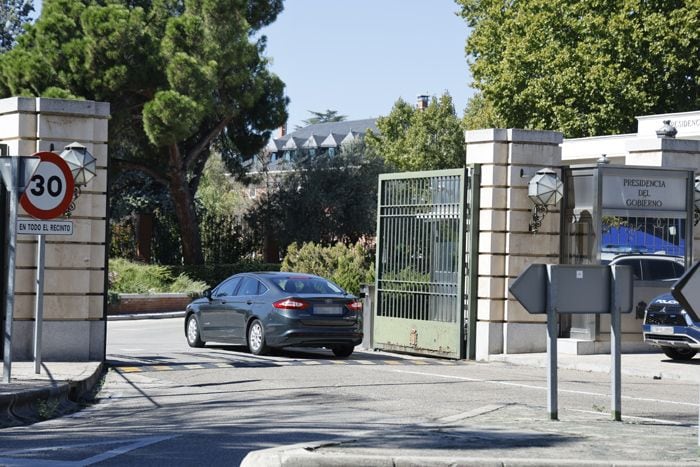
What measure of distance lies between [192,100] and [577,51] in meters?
14.7

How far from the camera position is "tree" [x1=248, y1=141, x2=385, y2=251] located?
49406 mm

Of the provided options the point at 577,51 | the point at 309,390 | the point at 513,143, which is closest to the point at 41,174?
the point at 309,390

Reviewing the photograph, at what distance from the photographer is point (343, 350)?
798 inches

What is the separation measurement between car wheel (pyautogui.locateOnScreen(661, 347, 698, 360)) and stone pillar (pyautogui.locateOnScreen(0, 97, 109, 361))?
361 inches

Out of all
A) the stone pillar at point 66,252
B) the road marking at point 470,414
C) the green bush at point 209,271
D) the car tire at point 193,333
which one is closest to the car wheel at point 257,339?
the car tire at point 193,333

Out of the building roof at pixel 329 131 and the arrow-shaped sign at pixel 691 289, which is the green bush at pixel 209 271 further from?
→ the building roof at pixel 329 131

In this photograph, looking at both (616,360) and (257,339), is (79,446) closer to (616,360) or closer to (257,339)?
(616,360)

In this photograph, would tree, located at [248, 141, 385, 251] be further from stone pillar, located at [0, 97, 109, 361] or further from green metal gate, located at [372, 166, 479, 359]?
stone pillar, located at [0, 97, 109, 361]

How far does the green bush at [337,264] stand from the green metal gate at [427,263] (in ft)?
31.3

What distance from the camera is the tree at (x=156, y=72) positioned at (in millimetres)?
40812

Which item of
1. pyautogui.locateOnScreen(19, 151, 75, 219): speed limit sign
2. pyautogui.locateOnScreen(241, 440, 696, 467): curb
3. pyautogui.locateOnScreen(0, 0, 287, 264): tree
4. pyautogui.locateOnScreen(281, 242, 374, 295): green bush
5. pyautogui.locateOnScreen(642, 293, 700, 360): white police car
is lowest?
pyautogui.locateOnScreen(241, 440, 696, 467): curb

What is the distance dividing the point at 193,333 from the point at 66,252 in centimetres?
462

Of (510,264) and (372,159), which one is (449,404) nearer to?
(510,264)

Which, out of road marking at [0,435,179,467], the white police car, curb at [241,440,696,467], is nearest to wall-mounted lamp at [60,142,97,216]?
road marking at [0,435,179,467]
